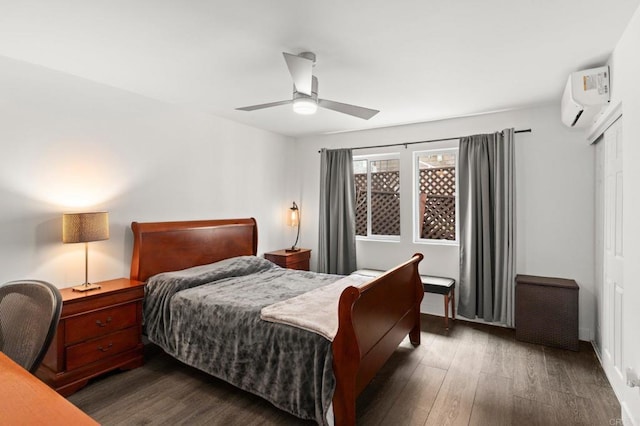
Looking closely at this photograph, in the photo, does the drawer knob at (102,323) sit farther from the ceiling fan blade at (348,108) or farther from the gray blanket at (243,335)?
the ceiling fan blade at (348,108)

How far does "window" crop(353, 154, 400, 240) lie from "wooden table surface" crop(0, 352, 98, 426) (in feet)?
13.7

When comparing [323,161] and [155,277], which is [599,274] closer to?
[323,161]

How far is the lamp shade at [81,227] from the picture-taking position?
261cm

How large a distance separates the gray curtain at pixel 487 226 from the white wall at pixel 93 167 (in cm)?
285

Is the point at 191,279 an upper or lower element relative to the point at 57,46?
lower

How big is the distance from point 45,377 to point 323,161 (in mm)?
3774

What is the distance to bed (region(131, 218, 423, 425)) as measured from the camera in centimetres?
195

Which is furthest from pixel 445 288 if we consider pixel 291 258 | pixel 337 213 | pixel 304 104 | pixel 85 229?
pixel 85 229

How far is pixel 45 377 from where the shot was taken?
8.11ft

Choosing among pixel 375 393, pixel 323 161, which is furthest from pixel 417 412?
pixel 323 161

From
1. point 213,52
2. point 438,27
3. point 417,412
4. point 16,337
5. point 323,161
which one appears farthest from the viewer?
point 323,161

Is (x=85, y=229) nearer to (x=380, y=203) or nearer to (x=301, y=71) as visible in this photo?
(x=301, y=71)

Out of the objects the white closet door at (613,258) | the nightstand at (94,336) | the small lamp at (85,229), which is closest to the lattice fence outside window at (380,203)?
the white closet door at (613,258)

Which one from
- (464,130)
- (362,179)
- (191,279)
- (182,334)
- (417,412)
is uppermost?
(464,130)
